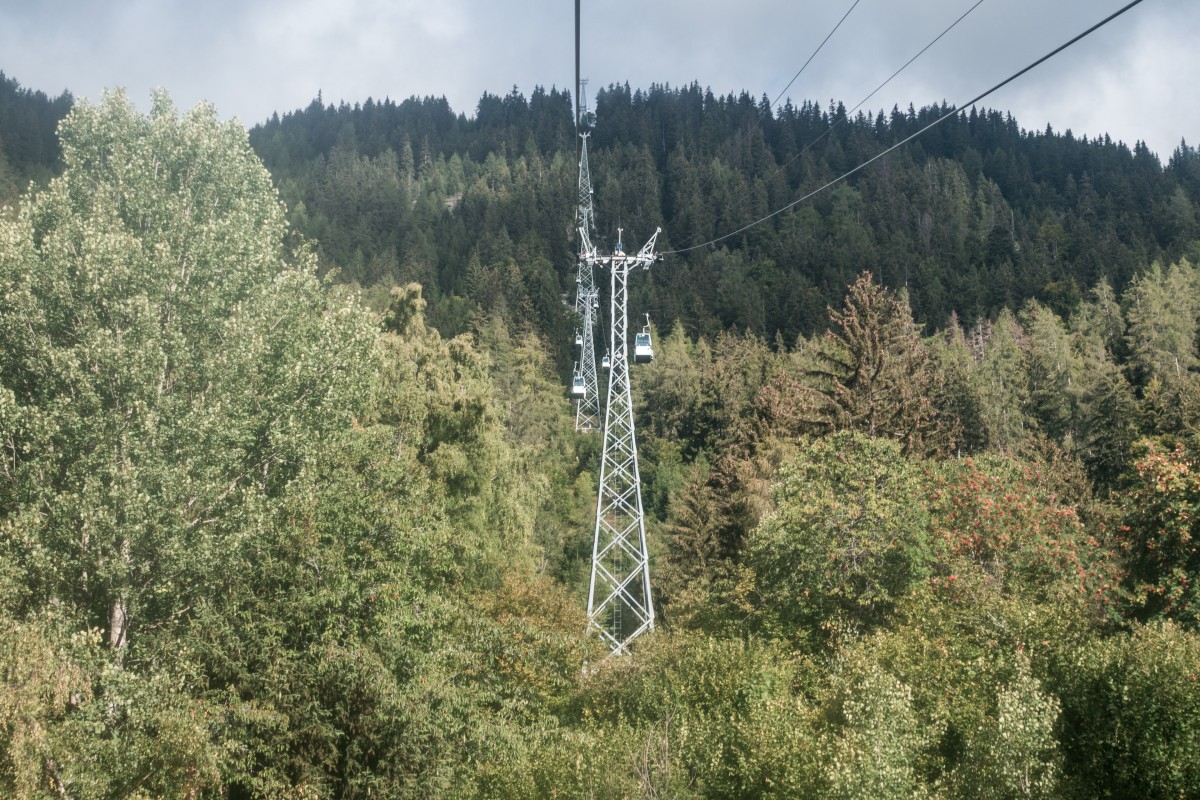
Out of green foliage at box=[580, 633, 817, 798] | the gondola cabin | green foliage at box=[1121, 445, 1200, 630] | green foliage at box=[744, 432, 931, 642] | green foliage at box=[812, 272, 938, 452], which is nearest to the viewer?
green foliage at box=[580, 633, 817, 798]

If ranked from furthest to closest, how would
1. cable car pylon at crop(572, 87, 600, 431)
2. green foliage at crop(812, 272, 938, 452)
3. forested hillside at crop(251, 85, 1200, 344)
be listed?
forested hillside at crop(251, 85, 1200, 344) → cable car pylon at crop(572, 87, 600, 431) → green foliage at crop(812, 272, 938, 452)

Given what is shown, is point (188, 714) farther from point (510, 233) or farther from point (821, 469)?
point (510, 233)

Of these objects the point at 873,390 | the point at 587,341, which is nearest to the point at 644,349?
the point at 873,390

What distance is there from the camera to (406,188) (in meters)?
173

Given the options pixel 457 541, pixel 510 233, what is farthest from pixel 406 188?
pixel 457 541

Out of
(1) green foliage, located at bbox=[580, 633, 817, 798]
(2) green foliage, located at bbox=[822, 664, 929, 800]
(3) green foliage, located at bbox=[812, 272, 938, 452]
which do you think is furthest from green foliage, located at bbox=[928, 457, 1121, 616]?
(2) green foliage, located at bbox=[822, 664, 929, 800]

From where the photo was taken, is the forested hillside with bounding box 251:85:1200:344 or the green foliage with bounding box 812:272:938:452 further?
the forested hillside with bounding box 251:85:1200:344

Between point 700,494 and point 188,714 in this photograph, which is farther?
point 700,494

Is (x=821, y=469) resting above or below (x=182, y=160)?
below

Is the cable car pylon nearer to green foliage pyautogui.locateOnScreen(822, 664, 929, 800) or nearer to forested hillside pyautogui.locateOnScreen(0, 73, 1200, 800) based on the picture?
forested hillside pyautogui.locateOnScreen(0, 73, 1200, 800)

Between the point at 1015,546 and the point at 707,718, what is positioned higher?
the point at 1015,546

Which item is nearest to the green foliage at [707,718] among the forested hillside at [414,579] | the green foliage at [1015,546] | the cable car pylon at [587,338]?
the forested hillside at [414,579]

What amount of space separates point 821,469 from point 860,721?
1007 centimetres

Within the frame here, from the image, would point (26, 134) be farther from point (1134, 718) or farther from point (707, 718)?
point (1134, 718)
